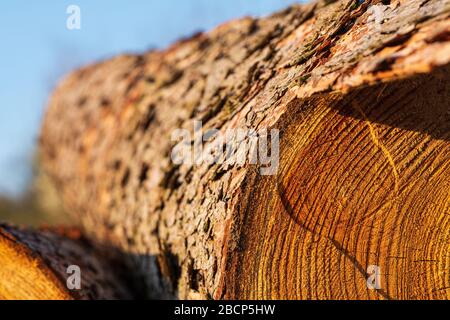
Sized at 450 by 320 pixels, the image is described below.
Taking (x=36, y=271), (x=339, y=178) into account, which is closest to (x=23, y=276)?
(x=36, y=271)

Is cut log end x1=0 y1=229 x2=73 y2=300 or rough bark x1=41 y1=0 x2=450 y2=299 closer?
rough bark x1=41 y1=0 x2=450 y2=299

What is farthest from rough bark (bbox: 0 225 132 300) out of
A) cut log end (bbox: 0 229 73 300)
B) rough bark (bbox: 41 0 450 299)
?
rough bark (bbox: 41 0 450 299)

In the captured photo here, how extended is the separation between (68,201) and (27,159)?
1136 cm

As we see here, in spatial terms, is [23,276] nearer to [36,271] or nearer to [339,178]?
[36,271]

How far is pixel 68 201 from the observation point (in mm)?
5629

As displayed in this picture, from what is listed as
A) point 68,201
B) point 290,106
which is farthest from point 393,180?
point 68,201

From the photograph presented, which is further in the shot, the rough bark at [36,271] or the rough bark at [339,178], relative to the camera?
the rough bark at [36,271]

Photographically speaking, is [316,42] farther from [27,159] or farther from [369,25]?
[27,159]

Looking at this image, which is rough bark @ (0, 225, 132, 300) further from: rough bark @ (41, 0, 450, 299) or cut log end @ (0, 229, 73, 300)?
rough bark @ (41, 0, 450, 299)

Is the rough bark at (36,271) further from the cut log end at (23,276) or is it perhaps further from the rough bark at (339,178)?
the rough bark at (339,178)

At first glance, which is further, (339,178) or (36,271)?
(36,271)

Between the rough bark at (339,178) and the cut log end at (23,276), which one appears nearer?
the rough bark at (339,178)

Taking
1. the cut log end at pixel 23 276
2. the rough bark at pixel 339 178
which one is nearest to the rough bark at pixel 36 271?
the cut log end at pixel 23 276
